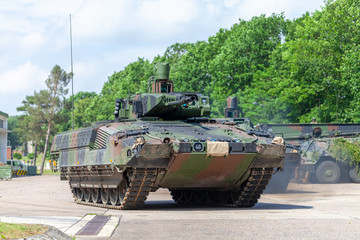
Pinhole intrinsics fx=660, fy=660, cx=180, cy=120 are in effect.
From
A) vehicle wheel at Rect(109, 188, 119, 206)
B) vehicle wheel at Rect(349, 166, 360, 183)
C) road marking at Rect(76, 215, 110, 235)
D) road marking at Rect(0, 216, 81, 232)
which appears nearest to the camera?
road marking at Rect(76, 215, 110, 235)

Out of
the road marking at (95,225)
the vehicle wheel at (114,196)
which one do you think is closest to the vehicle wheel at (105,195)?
the vehicle wheel at (114,196)

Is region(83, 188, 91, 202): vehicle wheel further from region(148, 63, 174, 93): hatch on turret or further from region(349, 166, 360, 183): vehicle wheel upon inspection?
region(349, 166, 360, 183): vehicle wheel

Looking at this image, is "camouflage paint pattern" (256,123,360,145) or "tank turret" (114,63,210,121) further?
"camouflage paint pattern" (256,123,360,145)

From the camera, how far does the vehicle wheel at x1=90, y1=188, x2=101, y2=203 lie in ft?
64.0

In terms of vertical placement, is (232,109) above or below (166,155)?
above

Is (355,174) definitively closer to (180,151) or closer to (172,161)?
(172,161)

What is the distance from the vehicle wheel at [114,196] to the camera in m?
17.8

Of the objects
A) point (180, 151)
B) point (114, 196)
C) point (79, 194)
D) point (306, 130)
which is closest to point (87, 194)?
point (79, 194)

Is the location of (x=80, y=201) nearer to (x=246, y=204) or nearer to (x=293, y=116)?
(x=246, y=204)

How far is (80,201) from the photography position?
21094mm

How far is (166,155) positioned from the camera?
1600cm

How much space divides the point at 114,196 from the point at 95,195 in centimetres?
205

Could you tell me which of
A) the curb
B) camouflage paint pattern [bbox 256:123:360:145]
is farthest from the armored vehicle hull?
camouflage paint pattern [bbox 256:123:360:145]

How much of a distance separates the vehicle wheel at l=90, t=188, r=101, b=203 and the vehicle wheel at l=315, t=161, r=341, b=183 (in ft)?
44.5
